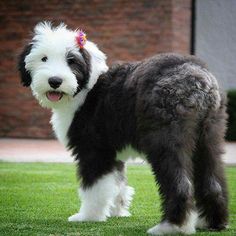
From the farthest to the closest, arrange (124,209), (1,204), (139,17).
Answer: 1. (139,17)
2. (1,204)
3. (124,209)

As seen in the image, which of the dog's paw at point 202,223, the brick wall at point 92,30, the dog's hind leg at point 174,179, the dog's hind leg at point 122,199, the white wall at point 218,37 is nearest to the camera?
the dog's hind leg at point 174,179

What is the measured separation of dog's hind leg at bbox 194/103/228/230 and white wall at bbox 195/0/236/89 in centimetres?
1128

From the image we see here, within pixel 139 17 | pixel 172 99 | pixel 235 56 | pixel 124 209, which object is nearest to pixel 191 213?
pixel 172 99

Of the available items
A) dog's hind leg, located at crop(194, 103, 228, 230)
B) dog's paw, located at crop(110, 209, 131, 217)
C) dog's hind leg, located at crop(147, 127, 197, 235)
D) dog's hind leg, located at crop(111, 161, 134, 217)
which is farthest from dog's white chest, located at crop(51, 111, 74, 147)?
dog's hind leg, located at crop(194, 103, 228, 230)

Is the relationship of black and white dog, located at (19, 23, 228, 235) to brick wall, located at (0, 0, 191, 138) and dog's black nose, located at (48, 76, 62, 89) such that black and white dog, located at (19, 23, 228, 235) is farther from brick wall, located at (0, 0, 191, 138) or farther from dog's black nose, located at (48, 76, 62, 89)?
brick wall, located at (0, 0, 191, 138)

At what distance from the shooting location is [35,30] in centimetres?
626

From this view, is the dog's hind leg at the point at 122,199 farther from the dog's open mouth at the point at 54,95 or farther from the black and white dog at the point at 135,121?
the dog's open mouth at the point at 54,95

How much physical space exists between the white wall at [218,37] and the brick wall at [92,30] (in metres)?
0.77

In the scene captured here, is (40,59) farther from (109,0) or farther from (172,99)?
(109,0)

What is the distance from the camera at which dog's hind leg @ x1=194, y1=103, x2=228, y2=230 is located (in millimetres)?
5363

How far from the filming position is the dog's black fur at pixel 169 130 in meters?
5.16

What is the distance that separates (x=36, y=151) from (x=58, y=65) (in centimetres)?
776

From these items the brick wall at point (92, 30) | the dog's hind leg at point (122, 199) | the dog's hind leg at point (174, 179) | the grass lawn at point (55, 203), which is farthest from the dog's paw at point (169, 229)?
the brick wall at point (92, 30)

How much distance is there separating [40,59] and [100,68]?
577 millimetres
